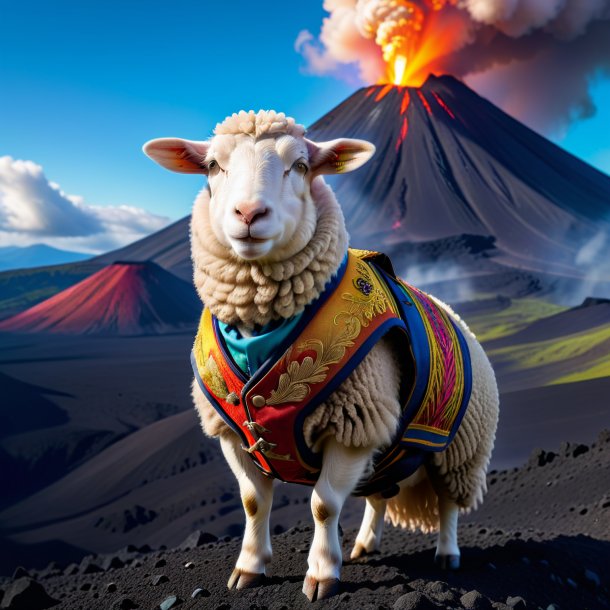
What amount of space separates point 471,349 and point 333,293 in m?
1.83

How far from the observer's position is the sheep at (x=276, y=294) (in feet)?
12.0

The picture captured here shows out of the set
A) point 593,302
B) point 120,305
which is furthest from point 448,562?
point 120,305

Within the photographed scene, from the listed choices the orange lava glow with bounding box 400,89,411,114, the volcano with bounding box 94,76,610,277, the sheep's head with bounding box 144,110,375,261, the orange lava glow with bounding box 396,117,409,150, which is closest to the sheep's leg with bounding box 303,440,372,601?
the sheep's head with bounding box 144,110,375,261

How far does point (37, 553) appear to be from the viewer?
1148cm

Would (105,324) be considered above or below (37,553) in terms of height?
above

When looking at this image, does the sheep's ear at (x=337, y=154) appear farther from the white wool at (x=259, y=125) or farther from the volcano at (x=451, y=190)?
the volcano at (x=451, y=190)

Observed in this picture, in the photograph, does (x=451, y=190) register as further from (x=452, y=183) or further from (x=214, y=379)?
(x=214, y=379)

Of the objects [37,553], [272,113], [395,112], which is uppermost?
[395,112]

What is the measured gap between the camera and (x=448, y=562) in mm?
5039

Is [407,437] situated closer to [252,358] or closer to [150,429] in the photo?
[252,358]

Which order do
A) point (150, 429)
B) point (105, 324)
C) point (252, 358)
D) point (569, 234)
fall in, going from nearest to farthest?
point (252, 358) < point (150, 429) < point (105, 324) < point (569, 234)

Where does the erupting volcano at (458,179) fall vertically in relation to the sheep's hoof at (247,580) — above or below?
above

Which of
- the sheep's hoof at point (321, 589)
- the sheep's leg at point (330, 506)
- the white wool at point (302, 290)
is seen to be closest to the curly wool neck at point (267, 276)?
the white wool at point (302, 290)

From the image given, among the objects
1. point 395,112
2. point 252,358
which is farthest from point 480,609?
point 395,112
